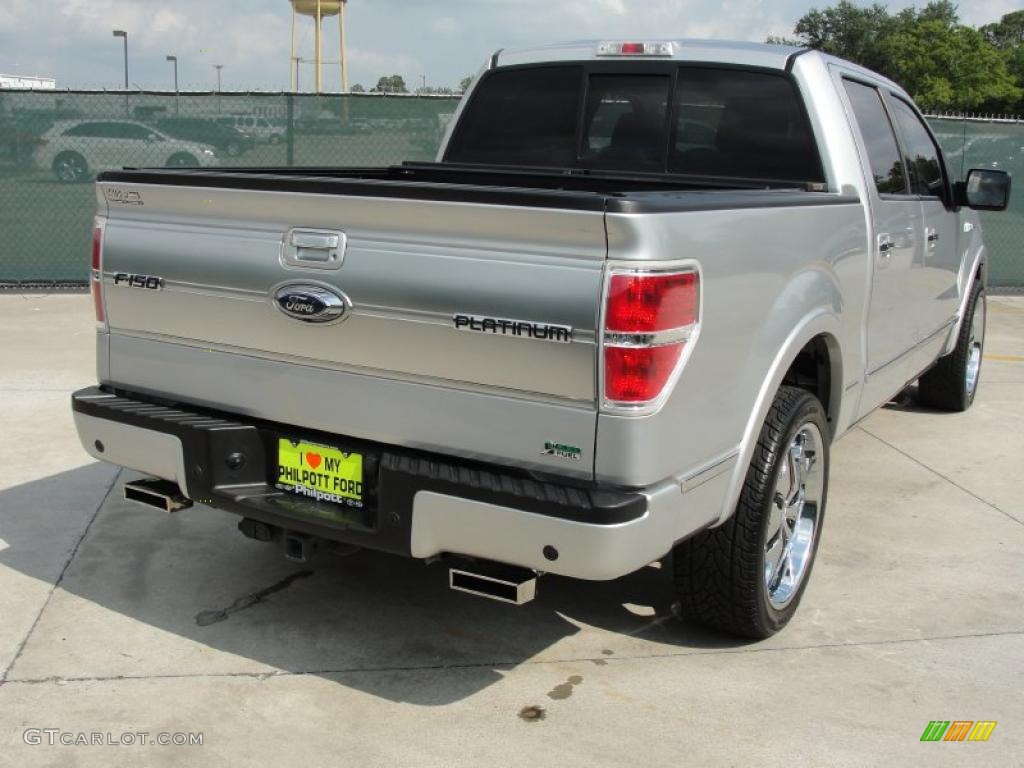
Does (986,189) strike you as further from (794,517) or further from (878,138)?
(794,517)

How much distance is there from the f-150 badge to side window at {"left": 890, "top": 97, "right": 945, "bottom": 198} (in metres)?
3.17

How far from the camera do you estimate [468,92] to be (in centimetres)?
559

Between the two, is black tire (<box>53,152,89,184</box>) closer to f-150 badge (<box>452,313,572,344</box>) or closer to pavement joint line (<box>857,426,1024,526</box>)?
pavement joint line (<box>857,426,1024,526</box>)

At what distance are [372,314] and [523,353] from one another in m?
0.50

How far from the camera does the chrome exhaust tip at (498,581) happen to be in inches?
128

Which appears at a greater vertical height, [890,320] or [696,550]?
[890,320]

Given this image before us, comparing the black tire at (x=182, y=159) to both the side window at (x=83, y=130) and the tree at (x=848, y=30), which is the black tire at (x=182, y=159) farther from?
the tree at (x=848, y=30)

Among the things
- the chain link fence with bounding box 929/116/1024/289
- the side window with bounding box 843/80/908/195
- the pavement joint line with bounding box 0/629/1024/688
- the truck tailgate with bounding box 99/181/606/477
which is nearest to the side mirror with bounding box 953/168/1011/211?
the side window with bounding box 843/80/908/195

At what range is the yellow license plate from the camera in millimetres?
3432

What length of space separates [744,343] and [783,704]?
1142mm

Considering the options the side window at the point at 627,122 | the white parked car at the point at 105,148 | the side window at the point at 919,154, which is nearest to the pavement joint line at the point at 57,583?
the side window at the point at 627,122

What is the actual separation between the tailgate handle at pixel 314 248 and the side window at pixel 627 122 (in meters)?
2.13

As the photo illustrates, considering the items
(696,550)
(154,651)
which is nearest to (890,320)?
(696,550)

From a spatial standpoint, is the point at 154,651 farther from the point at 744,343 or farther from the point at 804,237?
the point at 804,237
